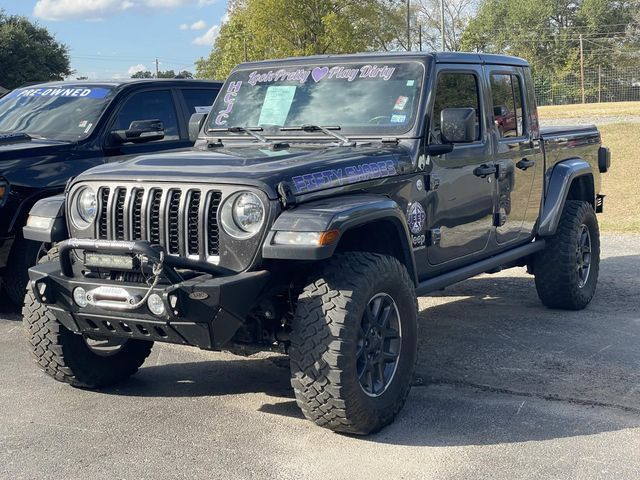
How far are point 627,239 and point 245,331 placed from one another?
766 centimetres

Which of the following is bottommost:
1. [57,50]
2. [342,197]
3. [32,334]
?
[32,334]

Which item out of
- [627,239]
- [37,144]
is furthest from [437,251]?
[627,239]

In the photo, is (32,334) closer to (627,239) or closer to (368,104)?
(368,104)

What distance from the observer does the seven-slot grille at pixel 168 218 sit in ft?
14.1

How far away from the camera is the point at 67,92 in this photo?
798 cm

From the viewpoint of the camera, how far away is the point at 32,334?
4.98 meters

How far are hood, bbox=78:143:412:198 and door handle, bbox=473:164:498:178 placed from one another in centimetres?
83

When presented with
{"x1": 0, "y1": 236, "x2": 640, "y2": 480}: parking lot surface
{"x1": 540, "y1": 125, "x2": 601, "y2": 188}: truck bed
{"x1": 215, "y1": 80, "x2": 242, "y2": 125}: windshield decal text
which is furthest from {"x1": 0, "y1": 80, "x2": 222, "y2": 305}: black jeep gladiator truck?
{"x1": 540, "y1": 125, "x2": 601, "y2": 188}: truck bed

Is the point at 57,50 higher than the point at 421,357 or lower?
higher

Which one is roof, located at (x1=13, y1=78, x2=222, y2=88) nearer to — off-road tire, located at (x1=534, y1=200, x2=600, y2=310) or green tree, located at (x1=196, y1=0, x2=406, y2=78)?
A: off-road tire, located at (x1=534, y1=200, x2=600, y2=310)

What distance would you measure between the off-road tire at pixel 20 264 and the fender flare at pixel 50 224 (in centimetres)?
191

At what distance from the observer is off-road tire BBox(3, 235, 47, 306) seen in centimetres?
685

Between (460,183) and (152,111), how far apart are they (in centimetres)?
354

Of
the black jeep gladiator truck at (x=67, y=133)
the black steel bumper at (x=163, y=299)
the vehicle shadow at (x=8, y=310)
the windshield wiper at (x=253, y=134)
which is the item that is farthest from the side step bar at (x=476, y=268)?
the vehicle shadow at (x=8, y=310)
